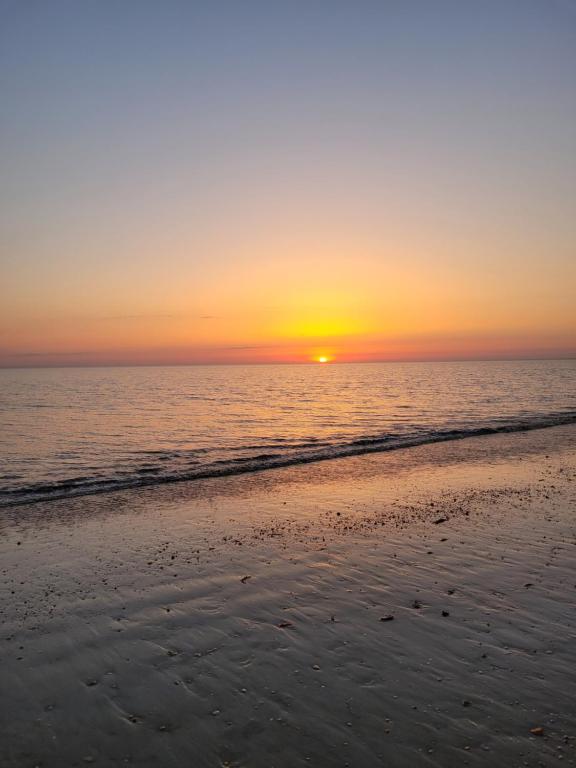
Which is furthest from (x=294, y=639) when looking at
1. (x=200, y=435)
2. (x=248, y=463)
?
(x=200, y=435)

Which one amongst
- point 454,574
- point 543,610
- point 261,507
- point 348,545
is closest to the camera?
point 543,610

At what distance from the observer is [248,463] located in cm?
2712

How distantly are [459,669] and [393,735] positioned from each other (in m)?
1.70

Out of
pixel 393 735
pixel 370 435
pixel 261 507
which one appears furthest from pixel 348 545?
pixel 370 435

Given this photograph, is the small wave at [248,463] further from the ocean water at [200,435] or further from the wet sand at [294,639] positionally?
the wet sand at [294,639]

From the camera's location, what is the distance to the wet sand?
5602 millimetres

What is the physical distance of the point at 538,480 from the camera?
19.5 m

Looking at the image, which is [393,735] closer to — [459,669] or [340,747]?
[340,747]

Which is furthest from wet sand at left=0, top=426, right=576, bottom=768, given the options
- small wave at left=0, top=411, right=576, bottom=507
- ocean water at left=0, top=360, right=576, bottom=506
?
ocean water at left=0, top=360, right=576, bottom=506

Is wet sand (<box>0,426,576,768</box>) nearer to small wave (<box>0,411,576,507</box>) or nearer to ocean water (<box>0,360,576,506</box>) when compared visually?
small wave (<box>0,411,576,507</box>)

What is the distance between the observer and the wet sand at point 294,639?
5.60 metres

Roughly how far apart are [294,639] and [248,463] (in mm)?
19442

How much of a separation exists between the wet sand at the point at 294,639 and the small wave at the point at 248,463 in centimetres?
576

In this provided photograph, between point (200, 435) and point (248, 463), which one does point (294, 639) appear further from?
point (200, 435)
